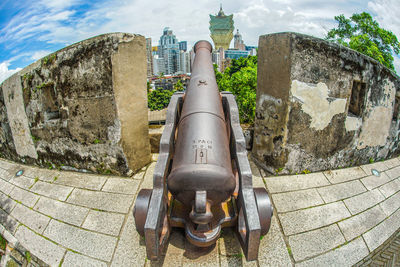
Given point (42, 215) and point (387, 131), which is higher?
point (387, 131)

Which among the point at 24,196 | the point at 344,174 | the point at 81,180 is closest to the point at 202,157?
the point at 81,180

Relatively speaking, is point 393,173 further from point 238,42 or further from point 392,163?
point 238,42

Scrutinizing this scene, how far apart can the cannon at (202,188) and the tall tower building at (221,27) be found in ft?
311

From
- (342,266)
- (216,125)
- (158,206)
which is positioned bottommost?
(342,266)

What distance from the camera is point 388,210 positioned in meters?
2.84

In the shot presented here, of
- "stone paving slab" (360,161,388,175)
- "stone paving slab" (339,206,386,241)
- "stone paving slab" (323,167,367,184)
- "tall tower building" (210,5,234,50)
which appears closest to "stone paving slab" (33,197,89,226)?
"stone paving slab" (339,206,386,241)

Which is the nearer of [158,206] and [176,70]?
[158,206]

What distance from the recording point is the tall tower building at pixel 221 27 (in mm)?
90250

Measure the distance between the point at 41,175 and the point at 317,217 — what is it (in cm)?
403

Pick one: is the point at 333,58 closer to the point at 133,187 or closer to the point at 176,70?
the point at 133,187

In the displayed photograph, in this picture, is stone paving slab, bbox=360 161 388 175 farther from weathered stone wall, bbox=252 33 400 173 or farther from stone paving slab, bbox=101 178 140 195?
stone paving slab, bbox=101 178 140 195

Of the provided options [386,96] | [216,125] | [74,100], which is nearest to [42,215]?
[74,100]

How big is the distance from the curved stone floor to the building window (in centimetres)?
94

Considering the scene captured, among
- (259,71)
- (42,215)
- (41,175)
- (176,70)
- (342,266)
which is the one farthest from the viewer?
(176,70)
